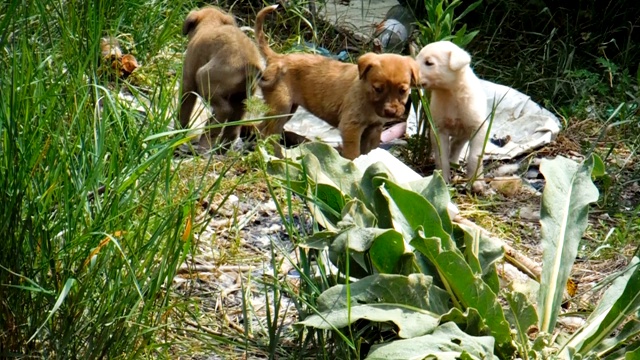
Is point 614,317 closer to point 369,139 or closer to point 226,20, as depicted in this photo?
point 369,139

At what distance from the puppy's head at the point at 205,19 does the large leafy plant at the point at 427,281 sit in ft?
8.23

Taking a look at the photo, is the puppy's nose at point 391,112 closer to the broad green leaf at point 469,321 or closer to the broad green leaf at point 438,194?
the broad green leaf at point 438,194

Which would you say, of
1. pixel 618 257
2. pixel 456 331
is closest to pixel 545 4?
pixel 618 257

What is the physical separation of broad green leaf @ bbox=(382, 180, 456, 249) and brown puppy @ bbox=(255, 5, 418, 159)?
1.93m

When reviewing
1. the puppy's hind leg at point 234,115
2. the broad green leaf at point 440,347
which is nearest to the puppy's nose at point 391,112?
the puppy's hind leg at point 234,115

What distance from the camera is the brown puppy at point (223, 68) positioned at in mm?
5871

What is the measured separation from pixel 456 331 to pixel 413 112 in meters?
3.42

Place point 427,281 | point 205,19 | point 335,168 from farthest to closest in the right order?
point 205,19 < point 335,168 < point 427,281

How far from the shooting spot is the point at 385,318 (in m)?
3.27

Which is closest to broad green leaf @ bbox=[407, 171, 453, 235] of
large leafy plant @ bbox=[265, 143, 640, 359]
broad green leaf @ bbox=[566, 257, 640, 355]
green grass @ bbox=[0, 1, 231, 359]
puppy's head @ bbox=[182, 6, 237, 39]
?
large leafy plant @ bbox=[265, 143, 640, 359]

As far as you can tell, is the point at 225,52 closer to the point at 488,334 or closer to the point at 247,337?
the point at 247,337

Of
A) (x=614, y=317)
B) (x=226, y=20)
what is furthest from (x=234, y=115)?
(x=614, y=317)

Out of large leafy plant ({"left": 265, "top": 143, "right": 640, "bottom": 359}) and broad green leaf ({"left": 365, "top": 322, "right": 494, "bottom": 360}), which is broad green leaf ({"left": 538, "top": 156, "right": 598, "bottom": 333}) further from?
broad green leaf ({"left": 365, "top": 322, "right": 494, "bottom": 360})

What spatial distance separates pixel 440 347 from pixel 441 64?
265 centimetres
